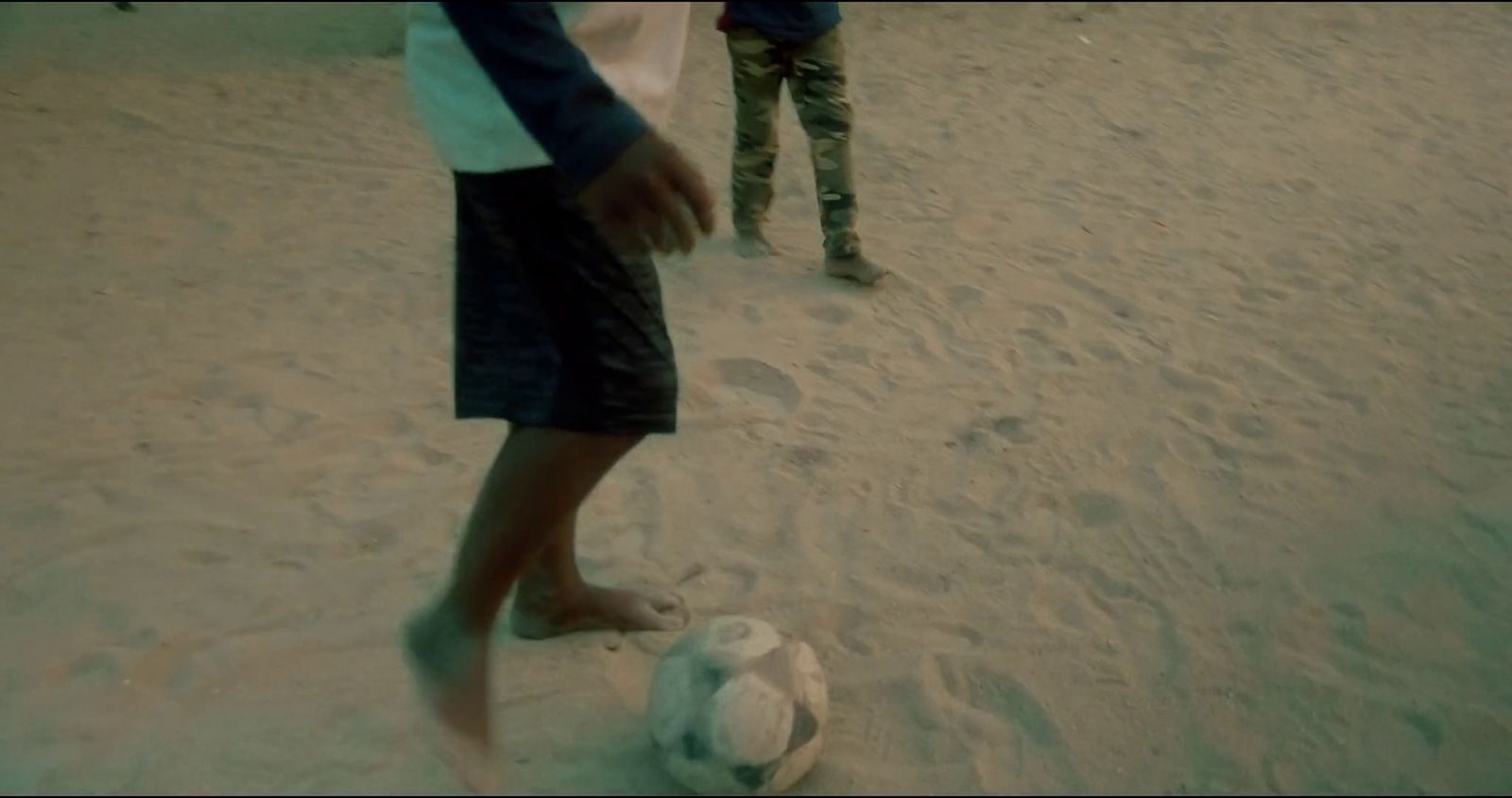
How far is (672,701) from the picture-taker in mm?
1966

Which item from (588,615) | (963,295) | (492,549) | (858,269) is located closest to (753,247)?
(858,269)

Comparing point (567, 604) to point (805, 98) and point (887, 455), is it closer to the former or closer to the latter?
point (887, 455)

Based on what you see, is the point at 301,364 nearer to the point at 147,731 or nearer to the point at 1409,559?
the point at 147,731

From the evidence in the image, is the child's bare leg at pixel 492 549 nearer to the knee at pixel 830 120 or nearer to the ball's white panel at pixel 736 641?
the ball's white panel at pixel 736 641

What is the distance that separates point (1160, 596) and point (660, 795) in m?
1.07

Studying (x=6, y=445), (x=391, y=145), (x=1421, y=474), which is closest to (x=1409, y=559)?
(x=1421, y=474)

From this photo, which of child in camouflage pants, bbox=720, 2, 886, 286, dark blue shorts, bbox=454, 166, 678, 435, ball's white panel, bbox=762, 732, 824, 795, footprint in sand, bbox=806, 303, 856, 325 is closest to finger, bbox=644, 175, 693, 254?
dark blue shorts, bbox=454, 166, 678, 435

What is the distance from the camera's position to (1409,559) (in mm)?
2619

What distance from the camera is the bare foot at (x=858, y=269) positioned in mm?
3854

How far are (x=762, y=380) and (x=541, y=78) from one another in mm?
1885

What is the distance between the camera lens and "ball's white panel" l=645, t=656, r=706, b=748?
1.94 m

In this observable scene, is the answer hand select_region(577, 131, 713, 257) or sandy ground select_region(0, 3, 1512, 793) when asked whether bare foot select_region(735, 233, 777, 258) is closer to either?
sandy ground select_region(0, 3, 1512, 793)

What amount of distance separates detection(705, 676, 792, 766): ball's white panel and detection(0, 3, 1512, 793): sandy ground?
171 mm

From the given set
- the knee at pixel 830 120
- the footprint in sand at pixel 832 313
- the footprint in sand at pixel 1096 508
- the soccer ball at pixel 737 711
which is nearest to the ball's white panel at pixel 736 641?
the soccer ball at pixel 737 711
